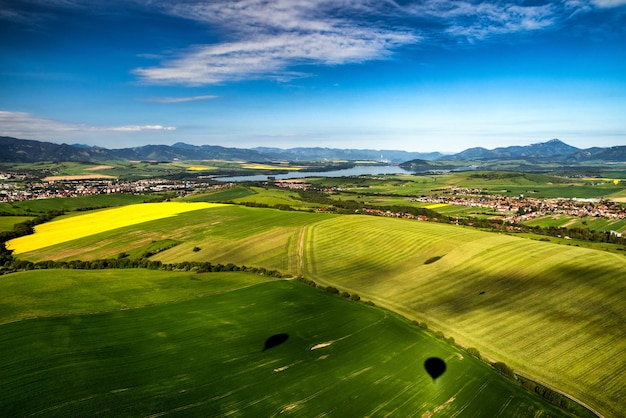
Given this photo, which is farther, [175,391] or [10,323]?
[10,323]

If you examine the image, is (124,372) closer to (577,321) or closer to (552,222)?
(577,321)

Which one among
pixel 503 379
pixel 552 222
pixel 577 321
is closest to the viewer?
pixel 503 379

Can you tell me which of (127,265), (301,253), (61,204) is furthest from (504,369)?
(61,204)

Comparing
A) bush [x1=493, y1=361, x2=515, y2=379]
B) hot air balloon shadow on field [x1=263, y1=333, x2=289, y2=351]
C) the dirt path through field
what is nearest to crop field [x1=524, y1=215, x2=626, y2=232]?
the dirt path through field

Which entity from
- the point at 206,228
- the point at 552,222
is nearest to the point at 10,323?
the point at 206,228

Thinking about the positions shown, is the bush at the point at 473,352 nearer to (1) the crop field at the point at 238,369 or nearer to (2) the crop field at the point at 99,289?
(1) the crop field at the point at 238,369

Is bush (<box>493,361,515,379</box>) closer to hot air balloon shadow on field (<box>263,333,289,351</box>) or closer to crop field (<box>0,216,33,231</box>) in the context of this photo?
hot air balloon shadow on field (<box>263,333,289,351</box>)
